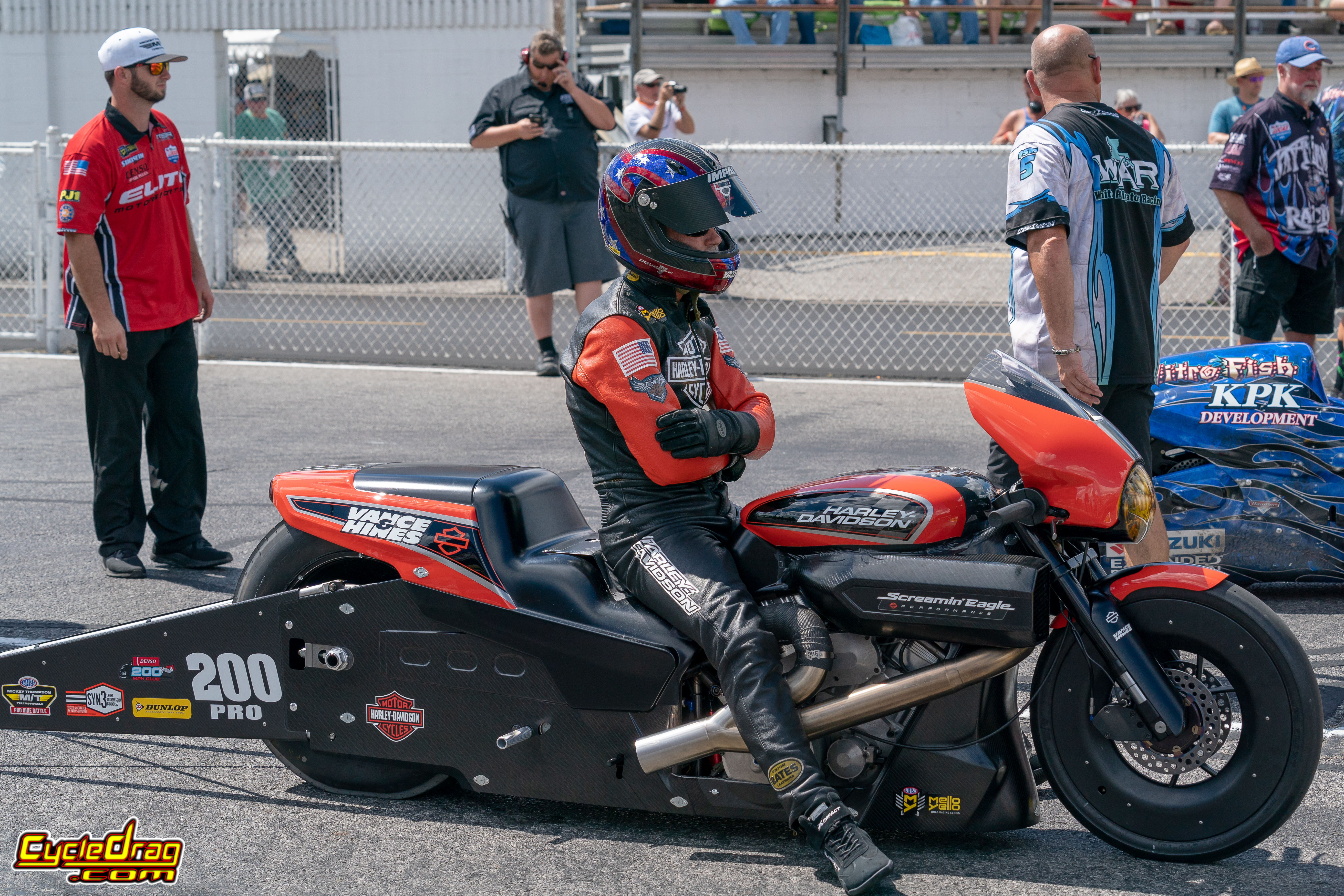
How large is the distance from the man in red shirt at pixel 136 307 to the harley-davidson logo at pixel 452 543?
8.55 ft

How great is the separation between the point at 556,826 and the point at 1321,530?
3.33 metres

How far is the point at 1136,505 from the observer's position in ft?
10.9

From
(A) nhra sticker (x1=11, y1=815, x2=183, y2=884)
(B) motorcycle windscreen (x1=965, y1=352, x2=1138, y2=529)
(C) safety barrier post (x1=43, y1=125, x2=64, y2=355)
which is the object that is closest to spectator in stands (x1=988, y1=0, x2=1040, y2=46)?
(C) safety barrier post (x1=43, y1=125, x2=64, y2=355)

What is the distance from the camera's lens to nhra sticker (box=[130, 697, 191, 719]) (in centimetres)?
386

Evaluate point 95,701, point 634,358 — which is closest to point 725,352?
point 634,358

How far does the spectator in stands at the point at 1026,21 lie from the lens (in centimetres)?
2164

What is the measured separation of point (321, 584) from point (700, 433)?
116cm

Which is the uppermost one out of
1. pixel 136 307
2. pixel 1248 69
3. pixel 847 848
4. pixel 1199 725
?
pixel 1248 69

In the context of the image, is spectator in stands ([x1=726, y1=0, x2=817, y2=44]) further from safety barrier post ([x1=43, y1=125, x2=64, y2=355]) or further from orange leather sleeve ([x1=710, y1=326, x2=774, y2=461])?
orange leather sleeve ([x1=710, y1=326, x2=774, y2=461])

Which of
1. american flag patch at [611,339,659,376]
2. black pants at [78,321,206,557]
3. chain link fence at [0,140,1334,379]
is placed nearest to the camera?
american flag patch at [611,339,659,376]

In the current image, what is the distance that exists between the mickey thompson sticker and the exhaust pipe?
0.27 meters

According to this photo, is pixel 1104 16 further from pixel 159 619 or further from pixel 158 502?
pixel 159 619

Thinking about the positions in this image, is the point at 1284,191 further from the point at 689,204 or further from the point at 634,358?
the point at 634,358

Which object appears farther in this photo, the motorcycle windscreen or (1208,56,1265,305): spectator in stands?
(1208,56,1265,305): spectator in stands
